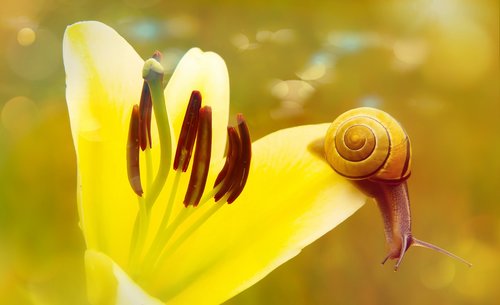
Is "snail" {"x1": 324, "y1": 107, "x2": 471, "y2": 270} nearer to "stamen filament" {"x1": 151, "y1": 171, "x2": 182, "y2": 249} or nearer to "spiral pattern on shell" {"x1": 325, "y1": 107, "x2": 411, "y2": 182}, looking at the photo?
"spiral pattern on shell" {"x1": 325, "y1": 107, "x2": 411, "y2": 182}

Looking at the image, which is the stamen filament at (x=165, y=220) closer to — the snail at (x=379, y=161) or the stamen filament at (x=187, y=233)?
the stamen filament at (x=187, y=233)

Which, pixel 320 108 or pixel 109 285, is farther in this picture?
pixel 320 108

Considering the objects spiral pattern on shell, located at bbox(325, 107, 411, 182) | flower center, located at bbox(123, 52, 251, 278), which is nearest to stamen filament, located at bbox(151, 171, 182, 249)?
flower center, located at bbox(123, 52, 251, 278)

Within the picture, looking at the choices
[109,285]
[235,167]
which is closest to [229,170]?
[235,167]

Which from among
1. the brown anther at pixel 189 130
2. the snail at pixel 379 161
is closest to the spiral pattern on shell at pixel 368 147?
the snail at pixel 379 161

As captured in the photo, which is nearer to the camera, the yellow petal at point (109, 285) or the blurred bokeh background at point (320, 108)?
the yellow petal at point (109, 285)

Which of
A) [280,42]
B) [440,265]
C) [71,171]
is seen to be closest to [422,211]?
[440,265]

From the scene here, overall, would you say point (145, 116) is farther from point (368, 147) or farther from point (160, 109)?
point (368, 147)
